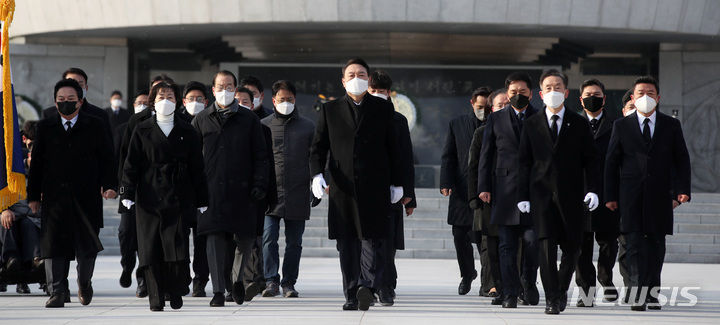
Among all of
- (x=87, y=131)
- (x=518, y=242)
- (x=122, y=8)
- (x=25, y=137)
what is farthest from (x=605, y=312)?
(x=122, y=8)

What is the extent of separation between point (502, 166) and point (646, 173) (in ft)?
3.98

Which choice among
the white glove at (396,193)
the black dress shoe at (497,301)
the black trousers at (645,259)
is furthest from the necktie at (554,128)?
the black dress shoe at (497,301)

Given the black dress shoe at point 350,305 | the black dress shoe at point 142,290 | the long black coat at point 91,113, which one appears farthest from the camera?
the black dress shoe at point 142,290

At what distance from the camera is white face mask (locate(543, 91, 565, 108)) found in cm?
873

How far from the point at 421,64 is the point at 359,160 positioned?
20260 mm

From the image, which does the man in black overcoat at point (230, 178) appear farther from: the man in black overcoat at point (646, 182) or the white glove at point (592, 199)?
the man in black overcoat at point (646, 182)

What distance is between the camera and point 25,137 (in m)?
10.5

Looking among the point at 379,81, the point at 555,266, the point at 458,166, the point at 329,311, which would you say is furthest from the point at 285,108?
the point at 555,266

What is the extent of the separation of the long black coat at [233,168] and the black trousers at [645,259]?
313 cm

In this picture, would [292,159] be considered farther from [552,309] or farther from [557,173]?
[552,309]

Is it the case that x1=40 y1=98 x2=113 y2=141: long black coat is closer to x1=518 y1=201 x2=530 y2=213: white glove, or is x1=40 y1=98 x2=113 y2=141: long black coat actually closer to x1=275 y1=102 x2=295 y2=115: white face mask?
x1=275 y1=102 x2=295 y2=115: white face mask

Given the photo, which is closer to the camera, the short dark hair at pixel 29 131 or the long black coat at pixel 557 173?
the long black coat at pixel 557 173

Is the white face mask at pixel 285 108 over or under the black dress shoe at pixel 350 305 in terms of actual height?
over

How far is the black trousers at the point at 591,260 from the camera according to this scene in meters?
9.49
